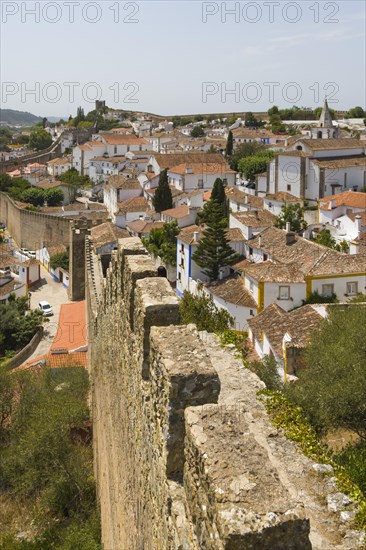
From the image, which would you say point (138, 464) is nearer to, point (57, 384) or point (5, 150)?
point (57, 384)

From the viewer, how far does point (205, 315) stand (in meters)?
18.1

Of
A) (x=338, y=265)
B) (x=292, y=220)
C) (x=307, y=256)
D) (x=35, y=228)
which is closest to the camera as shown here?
(x=338, y=265)

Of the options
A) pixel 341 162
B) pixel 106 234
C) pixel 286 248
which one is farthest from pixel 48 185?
pixel 286 248

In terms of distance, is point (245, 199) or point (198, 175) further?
point (198, 175)

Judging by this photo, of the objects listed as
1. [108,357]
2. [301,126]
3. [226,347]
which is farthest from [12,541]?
[301,126]

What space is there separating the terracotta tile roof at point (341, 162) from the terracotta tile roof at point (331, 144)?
2.73 feet

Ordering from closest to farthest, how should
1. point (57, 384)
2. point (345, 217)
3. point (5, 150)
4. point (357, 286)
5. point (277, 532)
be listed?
point (277, 532)
point (57, 384)
point (357, 286)
point (345, 217)
point (5, 150)

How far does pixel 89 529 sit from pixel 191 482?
709 cm

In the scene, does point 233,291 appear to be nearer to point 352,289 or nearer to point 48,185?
point 352,289

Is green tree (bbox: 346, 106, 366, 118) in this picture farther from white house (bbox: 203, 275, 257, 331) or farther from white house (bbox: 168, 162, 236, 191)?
white house (bbox: 203, 275, 257, 331)

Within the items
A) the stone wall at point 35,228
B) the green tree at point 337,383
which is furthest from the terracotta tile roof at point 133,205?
the green tree at point 337,383

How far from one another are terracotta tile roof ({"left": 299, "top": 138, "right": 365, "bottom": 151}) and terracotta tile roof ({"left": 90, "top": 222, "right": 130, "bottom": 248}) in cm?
1520

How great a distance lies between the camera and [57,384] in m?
13.6

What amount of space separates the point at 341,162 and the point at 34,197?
2508cm
